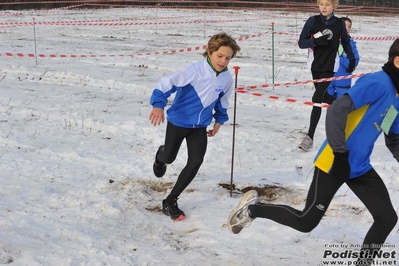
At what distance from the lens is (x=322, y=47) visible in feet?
22.9

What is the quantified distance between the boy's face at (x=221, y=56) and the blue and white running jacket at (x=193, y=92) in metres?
0.08

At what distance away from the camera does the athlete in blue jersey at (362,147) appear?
133 inches

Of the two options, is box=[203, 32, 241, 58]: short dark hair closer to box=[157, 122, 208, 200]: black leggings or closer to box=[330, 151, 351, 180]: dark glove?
box=[157, 122, 208, 200]: black leggings

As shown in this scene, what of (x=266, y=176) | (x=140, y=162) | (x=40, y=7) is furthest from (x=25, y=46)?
(x=40, y=7)

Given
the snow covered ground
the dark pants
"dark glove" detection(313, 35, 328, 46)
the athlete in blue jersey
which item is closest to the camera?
the athlete in blue jersey

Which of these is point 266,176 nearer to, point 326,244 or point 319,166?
point 326,244

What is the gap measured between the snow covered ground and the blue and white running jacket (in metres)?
1.02

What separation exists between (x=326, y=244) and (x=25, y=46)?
14331 millimetres

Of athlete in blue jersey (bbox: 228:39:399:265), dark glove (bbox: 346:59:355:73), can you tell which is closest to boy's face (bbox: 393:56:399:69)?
athlete in blue jersey (bbox: 228:39:399:265)

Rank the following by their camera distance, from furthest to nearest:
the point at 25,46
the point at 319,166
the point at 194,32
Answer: the point at 194,32 → the point at 25,46 → the point at 319,166

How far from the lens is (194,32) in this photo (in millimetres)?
22938

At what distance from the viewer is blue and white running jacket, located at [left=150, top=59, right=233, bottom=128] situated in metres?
4.62

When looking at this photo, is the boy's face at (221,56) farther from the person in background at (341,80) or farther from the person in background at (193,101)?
the person in background at (341,80)

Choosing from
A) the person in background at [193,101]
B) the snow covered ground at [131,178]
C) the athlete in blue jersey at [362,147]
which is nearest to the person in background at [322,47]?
the snow covered ground at [131,178]
